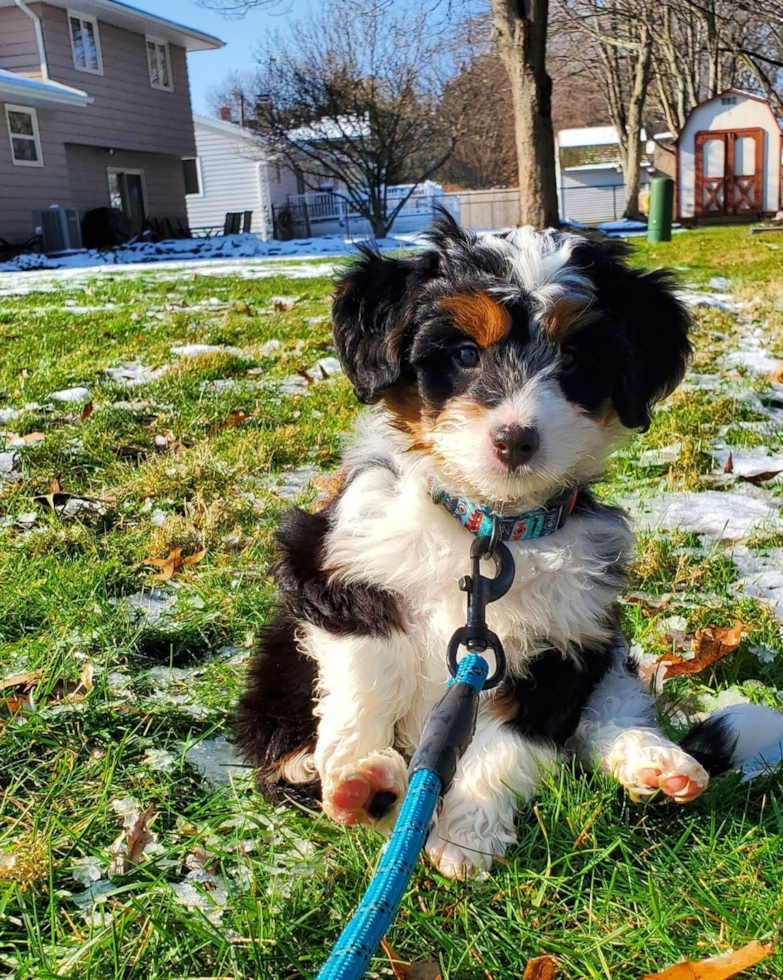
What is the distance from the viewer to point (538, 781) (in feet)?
7.38

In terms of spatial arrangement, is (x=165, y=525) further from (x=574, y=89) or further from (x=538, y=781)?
(x=574, y=89)

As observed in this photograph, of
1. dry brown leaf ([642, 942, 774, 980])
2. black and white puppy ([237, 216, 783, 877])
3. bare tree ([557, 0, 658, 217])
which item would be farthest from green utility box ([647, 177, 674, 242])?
dry brown leaf ([642, 942, 774, 980])

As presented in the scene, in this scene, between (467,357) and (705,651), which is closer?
(467,357)

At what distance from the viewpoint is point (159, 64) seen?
1289 inches

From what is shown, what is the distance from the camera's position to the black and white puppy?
7.38 ft

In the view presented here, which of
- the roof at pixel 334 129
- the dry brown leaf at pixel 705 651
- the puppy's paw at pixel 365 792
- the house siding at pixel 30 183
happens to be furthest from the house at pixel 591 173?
the puppy's paw at pixel 365 792

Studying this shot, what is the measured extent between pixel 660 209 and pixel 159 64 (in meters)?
20.4

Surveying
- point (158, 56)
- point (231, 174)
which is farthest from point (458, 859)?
point (231, 174)

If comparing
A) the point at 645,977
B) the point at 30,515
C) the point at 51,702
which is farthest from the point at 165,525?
the point at 645,977

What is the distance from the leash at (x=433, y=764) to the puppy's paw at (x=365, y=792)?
280mm

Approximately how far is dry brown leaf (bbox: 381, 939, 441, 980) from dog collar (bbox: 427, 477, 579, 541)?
105 cm

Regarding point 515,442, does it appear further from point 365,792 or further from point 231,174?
point 231,174

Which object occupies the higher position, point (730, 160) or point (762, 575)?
point (730, 160)

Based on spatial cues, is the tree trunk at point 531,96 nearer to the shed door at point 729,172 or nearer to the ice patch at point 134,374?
the ice patch at point 134,374
